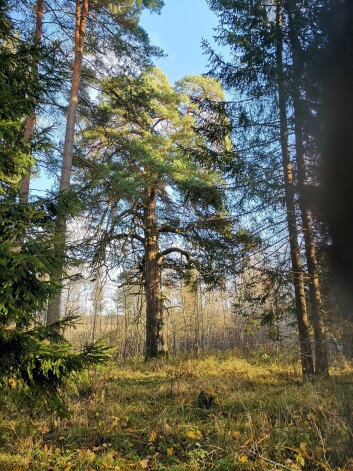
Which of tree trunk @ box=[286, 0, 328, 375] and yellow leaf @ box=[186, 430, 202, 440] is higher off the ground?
tree trunk @ box=[286, 0, 328, 375]

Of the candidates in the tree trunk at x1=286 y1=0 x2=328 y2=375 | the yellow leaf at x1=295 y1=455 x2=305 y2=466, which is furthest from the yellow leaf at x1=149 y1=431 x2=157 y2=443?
the tree trunk at x1=286 y1=0 x2=328 y2=375

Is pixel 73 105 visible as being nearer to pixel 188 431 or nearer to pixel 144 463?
pixel 188 431

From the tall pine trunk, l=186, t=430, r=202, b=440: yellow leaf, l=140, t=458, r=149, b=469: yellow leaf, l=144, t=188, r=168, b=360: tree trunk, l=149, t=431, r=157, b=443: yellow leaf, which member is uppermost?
the tall pine trunk

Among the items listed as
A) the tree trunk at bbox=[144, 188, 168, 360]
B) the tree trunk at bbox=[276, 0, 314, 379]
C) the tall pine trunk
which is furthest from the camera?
the tree trunk at bbox=[144, 188, 168, 360]

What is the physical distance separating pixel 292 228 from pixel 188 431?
16.2 ft

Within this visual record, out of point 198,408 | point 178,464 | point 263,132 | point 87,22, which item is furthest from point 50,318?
point 87,22

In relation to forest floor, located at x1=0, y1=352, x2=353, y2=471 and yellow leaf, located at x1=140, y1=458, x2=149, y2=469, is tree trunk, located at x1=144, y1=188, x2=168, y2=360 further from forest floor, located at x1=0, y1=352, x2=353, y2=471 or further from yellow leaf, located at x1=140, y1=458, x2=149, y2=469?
yellow leaf, located at x1=140, y1=458, x2=149, y2=469

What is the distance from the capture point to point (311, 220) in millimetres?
7648

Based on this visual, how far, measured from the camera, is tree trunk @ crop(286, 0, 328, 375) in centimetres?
726

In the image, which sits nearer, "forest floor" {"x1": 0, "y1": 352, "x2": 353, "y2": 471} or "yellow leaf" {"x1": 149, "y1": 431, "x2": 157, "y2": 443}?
"forest floor" {"x1": 0, "y1": 352, "x2": 353, "y2": 471}

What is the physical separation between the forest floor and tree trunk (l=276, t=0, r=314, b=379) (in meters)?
0.80

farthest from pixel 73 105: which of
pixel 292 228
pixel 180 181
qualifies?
pixel 292 228

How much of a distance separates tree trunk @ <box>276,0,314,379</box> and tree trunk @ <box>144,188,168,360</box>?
18.9 feet

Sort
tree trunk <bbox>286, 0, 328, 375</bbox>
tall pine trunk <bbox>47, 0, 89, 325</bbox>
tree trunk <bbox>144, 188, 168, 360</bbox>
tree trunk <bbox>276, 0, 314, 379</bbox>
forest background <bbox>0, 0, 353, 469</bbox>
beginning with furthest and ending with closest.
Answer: tree trunk <bbox>144, 188, 168, 360</bbox>
tall pine trunk <bbox>47, 0, 89, 325</bbox>
tree trunk <bbox>276, 0, 314, 379</bbox>
tree trunk <bbox>286, 0, 328, 375</bbox>
forest background <bbox>0, 0, 353, 469</bbox>
